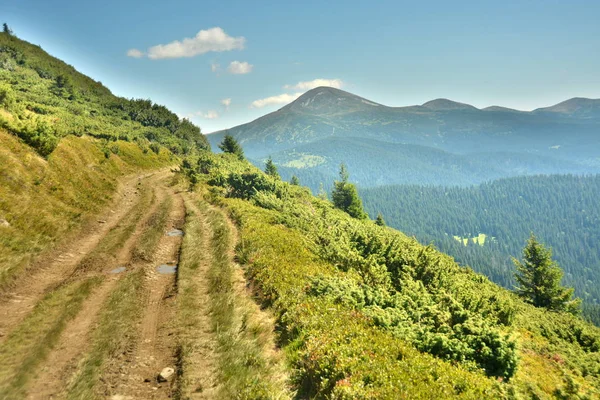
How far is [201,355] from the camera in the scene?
32.2 feet

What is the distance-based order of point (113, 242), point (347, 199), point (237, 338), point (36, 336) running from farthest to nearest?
point (347, 199), point (113, 242), point (237, 338), point (36, 336)

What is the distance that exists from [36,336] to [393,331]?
11.7 meters

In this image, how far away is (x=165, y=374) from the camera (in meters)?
8.78

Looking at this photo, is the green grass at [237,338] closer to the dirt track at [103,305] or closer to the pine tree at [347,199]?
the dirt track at [103,305]

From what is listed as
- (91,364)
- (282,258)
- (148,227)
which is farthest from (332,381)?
(148,227)

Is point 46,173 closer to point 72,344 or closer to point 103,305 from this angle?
point 103,305

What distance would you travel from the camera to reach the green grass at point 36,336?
8033 mm

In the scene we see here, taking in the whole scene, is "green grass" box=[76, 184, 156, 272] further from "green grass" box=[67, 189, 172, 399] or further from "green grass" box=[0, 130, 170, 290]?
"green grass" box=[0, 130, 170, 290]

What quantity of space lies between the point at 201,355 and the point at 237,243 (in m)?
10.2

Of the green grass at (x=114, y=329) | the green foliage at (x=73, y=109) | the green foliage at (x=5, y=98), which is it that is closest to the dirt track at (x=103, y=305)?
the green grass at (x=114, y=329)

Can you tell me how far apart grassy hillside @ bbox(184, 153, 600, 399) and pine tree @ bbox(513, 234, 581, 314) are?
20058 millimetres

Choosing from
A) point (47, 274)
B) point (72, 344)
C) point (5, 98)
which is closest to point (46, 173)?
point (47, 274)

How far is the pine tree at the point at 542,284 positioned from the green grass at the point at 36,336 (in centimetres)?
4741

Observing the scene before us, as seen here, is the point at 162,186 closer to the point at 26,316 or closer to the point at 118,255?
the point at 118,255
